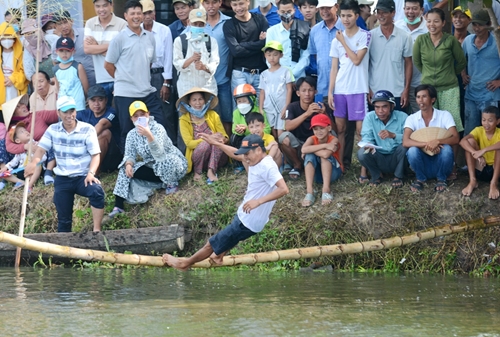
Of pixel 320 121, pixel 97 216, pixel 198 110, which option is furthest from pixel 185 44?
pixel 97 216

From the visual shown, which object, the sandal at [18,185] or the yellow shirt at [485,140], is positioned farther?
the sandal at [18,185]

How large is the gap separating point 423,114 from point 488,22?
1501mm

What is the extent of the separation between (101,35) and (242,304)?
6229 mm

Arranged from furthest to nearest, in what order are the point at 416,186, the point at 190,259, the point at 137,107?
the point at 137,107 → the point at 416,186 → the point at 190,259

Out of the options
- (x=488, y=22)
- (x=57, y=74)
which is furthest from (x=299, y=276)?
(x=57, y=74)

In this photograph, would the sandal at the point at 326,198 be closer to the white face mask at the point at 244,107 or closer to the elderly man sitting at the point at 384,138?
the elderly man sitting at the point at 384,138

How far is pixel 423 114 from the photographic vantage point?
12789mm

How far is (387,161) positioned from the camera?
515 inches

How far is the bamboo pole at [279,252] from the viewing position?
10.5m

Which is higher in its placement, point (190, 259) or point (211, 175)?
point (211, 175)

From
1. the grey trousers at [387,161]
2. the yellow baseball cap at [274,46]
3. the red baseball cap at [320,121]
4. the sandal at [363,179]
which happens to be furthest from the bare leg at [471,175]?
the yellow baseball cap at [274,46]

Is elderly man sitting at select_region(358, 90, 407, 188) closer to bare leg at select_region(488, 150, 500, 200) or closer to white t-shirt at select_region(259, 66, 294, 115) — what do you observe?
bare leg at select_region(488, 150, 500, 200)

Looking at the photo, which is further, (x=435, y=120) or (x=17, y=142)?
(x=17, y=142)

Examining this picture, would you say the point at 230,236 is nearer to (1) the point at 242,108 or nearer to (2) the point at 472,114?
(1) the point at 242,108
